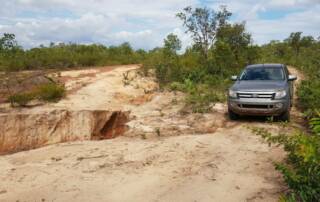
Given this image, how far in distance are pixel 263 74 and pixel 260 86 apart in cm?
102

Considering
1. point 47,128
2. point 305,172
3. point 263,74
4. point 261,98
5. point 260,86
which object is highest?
point 263,74

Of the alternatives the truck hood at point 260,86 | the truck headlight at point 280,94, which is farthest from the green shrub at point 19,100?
the truck headlight at point 280,94

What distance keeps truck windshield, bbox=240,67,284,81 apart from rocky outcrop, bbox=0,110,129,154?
3789 millimetres

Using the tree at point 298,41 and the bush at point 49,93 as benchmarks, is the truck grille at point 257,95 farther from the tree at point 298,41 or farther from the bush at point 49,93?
the tree at point 298,41

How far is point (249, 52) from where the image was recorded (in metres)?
21.8

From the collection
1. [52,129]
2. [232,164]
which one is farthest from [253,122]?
[52,129]

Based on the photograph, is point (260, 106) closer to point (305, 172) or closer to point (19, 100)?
point (305, 172)

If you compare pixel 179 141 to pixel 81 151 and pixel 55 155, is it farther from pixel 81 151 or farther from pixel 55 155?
pixel 55 155

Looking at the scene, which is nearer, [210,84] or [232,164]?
[232,164]

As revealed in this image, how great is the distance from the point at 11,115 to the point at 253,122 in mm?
6844

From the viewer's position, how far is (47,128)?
1132 centimetres

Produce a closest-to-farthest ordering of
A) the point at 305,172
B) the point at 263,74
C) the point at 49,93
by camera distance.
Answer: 1. the point at 305,172
2. the point at 263,74
3. the point at 49,93

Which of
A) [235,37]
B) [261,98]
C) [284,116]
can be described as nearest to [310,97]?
[284,116]

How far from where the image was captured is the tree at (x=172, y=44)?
1964 centimetres
